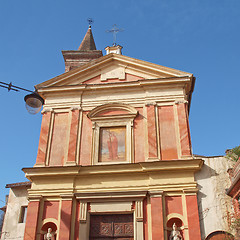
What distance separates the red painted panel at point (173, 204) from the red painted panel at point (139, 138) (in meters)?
1.81

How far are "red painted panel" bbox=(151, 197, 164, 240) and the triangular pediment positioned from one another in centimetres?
575

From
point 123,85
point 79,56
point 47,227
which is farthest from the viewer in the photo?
point 79,56

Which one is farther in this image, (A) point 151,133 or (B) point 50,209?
(A) point 151,133

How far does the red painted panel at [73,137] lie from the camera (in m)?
13.2

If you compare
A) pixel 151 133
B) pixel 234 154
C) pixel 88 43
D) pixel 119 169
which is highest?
pixel 88 43

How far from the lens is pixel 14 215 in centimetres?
1529

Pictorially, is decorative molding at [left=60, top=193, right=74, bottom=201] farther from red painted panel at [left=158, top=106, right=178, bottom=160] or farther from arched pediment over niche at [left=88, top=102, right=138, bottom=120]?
red painted panel at [left=158, top=106, right=178, bottom=160]

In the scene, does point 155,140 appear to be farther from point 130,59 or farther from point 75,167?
point 130,59

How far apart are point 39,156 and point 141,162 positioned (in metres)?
4.24

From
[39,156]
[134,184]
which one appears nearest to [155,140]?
[134,184]

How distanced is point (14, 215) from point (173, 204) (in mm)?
7703

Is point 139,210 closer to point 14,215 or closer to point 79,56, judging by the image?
point 14,215

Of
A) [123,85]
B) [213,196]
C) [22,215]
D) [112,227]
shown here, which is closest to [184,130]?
[213,196]

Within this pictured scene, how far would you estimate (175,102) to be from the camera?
1388 centimetres
